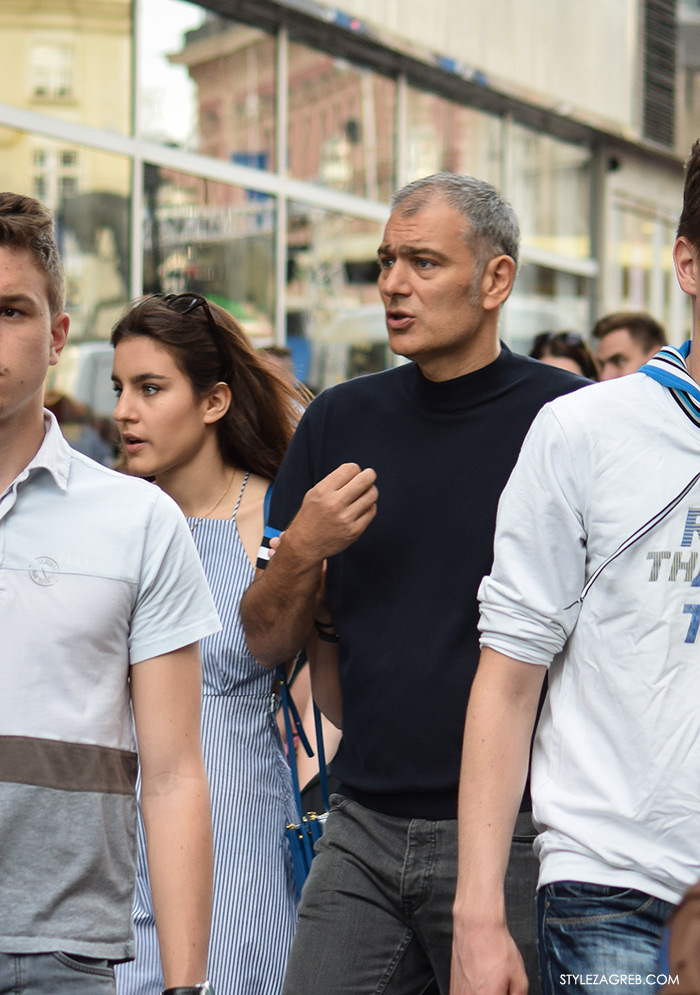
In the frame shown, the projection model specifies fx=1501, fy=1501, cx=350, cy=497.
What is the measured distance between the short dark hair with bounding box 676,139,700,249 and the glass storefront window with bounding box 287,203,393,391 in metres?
8.37

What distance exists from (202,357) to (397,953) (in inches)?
69.5

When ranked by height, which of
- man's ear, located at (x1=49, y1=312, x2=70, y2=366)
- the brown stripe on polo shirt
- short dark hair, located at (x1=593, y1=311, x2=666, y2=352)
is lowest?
the brown stripe on polo shirt

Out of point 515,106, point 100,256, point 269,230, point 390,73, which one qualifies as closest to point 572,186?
point 515,106

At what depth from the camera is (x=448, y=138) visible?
12766 millimetres

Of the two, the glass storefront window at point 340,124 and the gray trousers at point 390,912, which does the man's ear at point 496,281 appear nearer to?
the gray trousers at point 390,912

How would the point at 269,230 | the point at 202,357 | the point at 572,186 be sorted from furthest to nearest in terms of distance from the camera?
1. the point at 572,186
2. the point at 269,230
3. the point at 202,357

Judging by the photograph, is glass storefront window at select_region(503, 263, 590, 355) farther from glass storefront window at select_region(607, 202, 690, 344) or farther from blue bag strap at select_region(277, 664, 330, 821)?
blue bag strap at select_region(277, 664, 330, 821)

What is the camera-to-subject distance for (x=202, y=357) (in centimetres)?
418

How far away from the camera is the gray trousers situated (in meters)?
3.13

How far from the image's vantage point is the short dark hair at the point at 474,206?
12.0 feet

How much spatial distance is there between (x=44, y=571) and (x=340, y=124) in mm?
9456

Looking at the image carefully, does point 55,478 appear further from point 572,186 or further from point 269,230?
point 572,186

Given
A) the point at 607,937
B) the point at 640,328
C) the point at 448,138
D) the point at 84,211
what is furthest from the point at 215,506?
the point at 448,138

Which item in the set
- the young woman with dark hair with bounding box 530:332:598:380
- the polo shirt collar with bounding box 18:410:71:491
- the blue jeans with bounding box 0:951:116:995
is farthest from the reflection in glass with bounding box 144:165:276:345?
the blue jeans with bounding box 0:951:116:995
